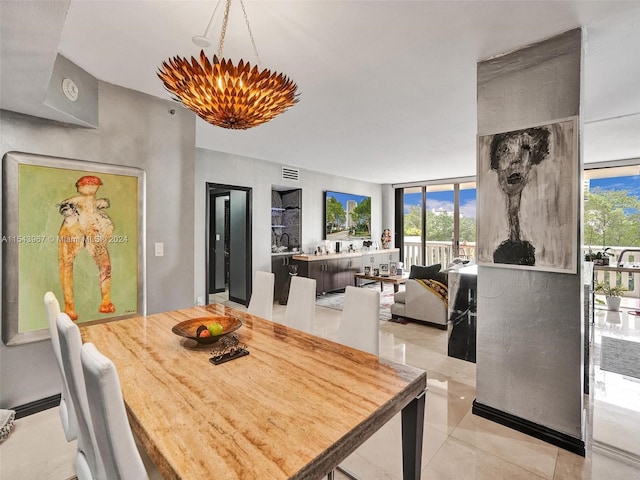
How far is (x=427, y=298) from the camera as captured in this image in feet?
14.0

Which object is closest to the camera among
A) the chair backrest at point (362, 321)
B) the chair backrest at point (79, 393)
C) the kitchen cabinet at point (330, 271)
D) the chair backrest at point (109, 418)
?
the chair backrest at point (109, 418)

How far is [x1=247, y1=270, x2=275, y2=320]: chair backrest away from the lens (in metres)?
2.63

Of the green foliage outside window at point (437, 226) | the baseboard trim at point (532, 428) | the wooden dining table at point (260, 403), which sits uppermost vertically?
the green foliage outside window at point (437, 226)

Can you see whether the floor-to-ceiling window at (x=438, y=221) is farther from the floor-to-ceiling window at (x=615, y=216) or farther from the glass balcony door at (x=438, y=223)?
the floor-to-ceiling window at (x=615, y=216)

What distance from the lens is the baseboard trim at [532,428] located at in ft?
6.30

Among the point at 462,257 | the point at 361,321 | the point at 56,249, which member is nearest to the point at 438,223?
the point at 462,257

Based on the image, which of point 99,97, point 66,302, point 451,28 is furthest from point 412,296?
point 99,97

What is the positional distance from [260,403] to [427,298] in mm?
3565

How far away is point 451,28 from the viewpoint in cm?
191

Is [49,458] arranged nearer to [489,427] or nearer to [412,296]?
[489,427]

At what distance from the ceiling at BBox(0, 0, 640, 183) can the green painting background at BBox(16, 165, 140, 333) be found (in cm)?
53

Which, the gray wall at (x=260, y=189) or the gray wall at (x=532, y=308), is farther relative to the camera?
the gray wall at (x=260, y=189)

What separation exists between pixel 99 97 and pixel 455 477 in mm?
3674

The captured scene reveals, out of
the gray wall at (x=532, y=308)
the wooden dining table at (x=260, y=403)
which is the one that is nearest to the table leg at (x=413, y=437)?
the wooden dining table at (x=260, y=403)
